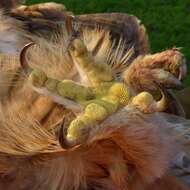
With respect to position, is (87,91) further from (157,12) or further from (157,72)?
(157,12)

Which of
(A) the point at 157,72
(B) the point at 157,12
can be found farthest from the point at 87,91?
(B) the point at 157,12

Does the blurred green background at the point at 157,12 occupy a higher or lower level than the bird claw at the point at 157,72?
lower

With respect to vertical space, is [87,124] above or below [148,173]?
above

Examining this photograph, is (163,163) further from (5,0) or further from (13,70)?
(5,0)

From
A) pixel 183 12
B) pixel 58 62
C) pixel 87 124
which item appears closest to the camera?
pixel 87 124

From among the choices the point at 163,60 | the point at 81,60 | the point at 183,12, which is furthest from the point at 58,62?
the point at 183,12

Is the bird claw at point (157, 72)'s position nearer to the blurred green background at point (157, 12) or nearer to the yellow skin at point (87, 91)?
the yellow skin at point (87, 91)

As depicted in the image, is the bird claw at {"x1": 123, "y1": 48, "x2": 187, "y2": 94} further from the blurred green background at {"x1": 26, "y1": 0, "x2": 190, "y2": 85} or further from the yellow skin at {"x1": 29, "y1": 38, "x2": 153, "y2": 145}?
the blurred green background at {"x1": 26, "y1": 0, "x2": 190, "y2": 85}

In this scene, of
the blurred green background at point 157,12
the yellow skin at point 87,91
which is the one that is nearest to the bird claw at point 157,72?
the yellow skin at point 87,91
